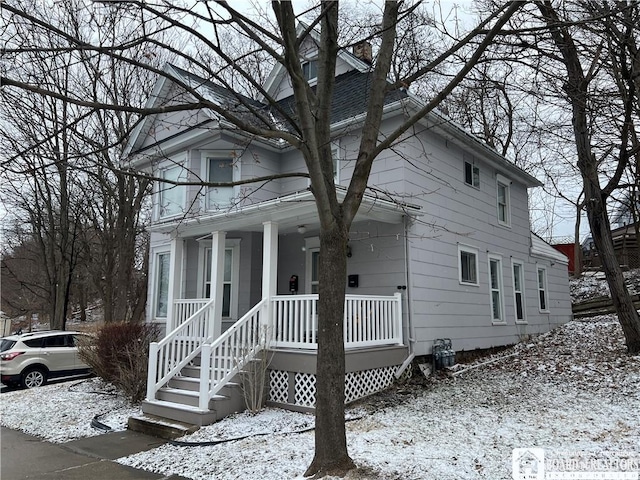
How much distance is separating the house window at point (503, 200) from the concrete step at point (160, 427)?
964cm

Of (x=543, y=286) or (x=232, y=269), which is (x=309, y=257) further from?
(x=543, y=286)

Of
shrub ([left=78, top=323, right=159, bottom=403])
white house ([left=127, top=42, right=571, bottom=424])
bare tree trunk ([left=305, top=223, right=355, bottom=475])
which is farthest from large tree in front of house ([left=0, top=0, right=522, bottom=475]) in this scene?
shrub ([left=78, top=323, right=159, bottom=403])

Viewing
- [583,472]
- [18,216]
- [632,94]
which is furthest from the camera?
[18,216]

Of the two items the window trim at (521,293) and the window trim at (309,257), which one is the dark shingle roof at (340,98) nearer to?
the window trim at (309,257)

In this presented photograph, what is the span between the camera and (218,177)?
1107 cm

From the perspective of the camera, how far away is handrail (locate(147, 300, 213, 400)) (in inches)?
307

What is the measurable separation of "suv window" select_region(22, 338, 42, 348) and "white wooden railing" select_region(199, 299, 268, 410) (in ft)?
23.0

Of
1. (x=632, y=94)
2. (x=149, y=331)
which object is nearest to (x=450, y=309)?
(x=632, y=94)

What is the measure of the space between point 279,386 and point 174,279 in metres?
3.81

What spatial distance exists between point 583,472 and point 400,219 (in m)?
5.49

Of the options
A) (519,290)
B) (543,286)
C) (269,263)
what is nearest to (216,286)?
(269,263)

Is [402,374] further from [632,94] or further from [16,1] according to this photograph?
[16,1]

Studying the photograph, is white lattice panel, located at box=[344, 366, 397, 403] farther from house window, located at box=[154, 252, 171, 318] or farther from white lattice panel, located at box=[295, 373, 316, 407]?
house window, located at box=[154, 252, 171, 318]

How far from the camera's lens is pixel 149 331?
10500 mm
